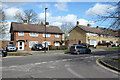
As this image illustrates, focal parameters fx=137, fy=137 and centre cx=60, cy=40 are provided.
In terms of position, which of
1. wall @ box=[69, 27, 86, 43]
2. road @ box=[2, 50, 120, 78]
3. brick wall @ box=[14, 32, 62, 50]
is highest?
wall @ box=[69, 27, 86, 43]

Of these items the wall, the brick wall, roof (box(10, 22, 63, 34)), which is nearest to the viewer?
the brick wall

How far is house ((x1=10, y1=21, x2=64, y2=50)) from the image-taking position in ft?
111

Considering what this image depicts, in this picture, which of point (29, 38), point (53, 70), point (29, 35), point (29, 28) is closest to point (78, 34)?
point (29, 28)

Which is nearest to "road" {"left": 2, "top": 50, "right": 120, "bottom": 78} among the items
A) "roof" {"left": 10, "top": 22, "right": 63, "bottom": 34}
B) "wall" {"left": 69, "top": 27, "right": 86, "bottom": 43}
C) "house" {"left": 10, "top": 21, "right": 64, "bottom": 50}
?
"house" {"left": 10, "top": 21, "right": 64, "bottom": 50}

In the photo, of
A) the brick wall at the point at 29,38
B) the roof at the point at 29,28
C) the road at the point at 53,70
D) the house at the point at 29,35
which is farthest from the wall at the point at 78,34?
the road at the point at 53,70

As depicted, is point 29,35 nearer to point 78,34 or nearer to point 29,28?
point 29,28

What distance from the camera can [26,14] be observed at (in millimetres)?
55031

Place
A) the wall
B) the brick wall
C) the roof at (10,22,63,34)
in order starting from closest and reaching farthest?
1. the brick wall
2. the roof at (10,22,63,34)
3. the wall

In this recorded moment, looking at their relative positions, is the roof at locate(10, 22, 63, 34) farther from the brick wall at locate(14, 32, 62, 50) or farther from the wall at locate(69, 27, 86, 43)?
the wall at locate(69, 27, 86, 43)

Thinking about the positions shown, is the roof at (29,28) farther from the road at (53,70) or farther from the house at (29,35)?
the road at (53,70)

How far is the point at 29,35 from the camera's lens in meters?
35.8

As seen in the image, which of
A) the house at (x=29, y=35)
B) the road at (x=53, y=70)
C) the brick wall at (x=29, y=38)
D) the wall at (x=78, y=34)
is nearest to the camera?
the road at (x=53, y=70)

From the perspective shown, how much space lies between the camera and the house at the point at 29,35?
33938 mm

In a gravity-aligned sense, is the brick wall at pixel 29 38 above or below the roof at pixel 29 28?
below
